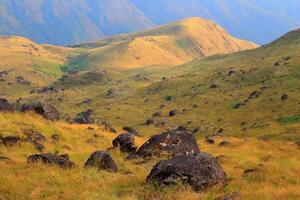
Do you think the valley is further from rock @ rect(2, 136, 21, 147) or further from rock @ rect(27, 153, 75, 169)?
rock @ rect(27, 153, 75, 169)

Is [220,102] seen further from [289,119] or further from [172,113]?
[289,119]

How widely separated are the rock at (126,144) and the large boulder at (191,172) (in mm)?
13803

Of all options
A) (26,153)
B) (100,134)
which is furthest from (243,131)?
(26,153)

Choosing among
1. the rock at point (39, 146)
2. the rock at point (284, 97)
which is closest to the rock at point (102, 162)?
the rock at point (39, 146)

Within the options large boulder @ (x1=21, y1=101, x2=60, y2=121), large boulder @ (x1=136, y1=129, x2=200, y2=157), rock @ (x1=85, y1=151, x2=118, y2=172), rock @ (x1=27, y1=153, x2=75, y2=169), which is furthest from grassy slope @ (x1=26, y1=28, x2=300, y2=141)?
rock @ (x1=27, y1=153, x2=75, y2=169)

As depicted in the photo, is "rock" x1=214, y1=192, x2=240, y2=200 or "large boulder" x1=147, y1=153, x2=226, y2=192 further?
"large boulder" x1=147, y1=153, x2=226, y2=192

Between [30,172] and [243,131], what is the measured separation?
6170 cm

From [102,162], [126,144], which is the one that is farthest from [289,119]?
[102,162]

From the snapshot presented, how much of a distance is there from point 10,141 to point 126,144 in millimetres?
7809

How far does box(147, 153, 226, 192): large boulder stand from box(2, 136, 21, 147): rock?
1466 centimetres

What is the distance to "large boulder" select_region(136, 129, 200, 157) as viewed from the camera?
29.8 metres

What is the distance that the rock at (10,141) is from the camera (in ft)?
103

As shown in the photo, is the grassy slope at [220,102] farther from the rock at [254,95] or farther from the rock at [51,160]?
the rock at [51,160]

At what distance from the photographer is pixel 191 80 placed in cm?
15250
